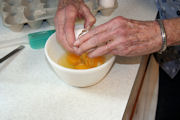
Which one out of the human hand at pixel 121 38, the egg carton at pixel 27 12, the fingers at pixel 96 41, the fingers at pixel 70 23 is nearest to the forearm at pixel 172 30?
the human hand at pixel 121 38

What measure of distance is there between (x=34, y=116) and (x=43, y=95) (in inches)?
2.8

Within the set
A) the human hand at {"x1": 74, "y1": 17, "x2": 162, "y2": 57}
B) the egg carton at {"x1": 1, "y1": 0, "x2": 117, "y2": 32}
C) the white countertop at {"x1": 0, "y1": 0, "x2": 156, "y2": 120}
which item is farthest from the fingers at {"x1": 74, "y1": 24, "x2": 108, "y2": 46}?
the egg carton at {"x1": 1, "y1": 0, "x2": 117, "y2": 32}

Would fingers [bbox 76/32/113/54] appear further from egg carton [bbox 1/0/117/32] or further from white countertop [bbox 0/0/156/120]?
egg carton [bbox 1/0/117/32]

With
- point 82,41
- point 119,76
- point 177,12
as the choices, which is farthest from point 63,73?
point 177,12

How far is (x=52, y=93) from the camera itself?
52 centimetres

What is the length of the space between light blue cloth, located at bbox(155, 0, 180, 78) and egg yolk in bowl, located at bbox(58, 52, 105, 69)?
385 mm

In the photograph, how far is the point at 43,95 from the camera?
1.68 ft

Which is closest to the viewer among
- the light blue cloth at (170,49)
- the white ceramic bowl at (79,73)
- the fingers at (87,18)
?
the white ceramic bowl at (79,73)

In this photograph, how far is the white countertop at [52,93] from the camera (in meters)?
0.47

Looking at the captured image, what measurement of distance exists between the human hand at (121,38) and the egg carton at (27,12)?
351mm

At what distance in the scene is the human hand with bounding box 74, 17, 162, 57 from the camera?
0.44 metres

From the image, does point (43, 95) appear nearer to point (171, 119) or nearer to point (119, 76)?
point (119, 76)

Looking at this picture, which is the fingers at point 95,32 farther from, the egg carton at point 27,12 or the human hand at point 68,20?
the egg carton at point 27,12

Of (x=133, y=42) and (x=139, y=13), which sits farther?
(x=139, y=13)
